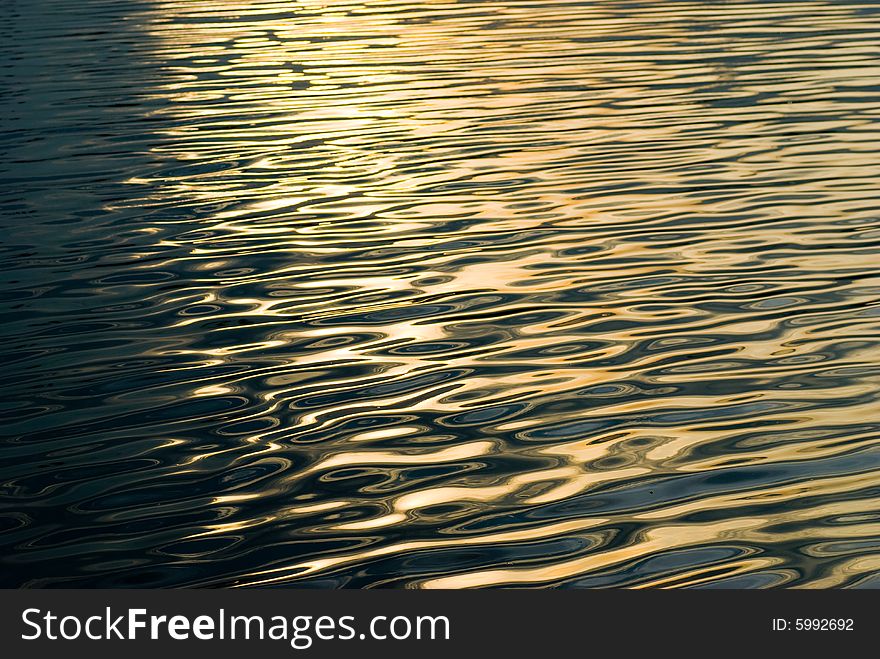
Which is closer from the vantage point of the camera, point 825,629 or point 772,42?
point 825,629

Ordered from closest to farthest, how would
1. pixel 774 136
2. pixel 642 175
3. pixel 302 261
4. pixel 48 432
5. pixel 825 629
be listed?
1. pixel 825 629
2. pixel 48 432
3. pixel 302 261
4. pixel 642 175
5. pixel 774 136

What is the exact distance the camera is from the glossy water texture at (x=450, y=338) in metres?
7.86

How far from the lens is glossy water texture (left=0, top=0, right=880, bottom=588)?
7.86 m

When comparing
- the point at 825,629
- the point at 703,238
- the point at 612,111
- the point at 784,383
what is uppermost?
the point at 612,111

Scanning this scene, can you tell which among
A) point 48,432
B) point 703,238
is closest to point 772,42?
point 703,238

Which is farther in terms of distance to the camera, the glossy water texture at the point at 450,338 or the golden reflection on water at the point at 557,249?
the golden reflection on water at the point at 557,249

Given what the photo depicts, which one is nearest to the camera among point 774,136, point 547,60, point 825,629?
point 825,629

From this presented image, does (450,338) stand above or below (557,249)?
below

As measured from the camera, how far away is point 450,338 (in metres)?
11.3

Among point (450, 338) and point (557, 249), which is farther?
point (557, 249)

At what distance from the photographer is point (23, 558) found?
783 centimetres

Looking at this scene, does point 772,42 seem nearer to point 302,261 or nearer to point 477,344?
point 302,261

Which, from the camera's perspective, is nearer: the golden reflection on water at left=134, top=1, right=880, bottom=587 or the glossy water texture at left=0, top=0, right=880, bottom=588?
the glossy water texture at left=0, top=0, right=880, bottom=588

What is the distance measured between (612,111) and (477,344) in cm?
1207
